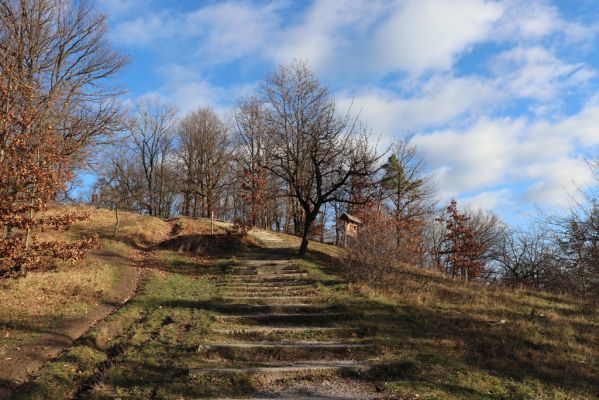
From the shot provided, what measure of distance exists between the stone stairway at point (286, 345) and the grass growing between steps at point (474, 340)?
17.9 inches

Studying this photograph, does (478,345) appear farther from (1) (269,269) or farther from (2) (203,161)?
(2) (203,161)

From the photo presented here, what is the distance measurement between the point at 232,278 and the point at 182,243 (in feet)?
28.3

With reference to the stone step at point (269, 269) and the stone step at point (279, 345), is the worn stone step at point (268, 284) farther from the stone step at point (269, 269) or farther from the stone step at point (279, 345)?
the stone step at point (279, 345)

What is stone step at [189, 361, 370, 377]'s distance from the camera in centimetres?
630

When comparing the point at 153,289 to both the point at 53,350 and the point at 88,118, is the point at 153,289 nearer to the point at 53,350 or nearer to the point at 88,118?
the point at 53,350

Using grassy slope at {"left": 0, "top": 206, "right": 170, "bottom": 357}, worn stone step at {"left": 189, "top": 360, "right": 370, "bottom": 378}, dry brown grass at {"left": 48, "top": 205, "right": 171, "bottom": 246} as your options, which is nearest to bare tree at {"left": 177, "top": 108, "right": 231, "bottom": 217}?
dry brown grass at {"left": 48, "top": 205, "right": 171, "bottom": 246}

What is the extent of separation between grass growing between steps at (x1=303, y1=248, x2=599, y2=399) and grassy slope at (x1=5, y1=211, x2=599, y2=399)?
0.02 m

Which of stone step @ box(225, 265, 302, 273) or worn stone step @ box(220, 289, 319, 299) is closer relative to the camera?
worn stone step @ box(220, 289, 319, 299)

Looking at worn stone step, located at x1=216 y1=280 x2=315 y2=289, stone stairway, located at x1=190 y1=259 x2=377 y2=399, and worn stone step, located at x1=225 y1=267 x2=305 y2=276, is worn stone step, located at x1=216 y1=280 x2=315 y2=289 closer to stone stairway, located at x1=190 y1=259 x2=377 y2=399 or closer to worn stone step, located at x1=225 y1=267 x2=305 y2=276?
stone stairway, located at x1=190 y1=259 x2=377 y2=399

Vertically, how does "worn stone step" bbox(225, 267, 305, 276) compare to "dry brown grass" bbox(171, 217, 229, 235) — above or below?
below

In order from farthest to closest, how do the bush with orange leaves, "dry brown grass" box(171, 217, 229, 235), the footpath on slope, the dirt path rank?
1. "dry brown grass" box(171, 217, 229, 235)
2. the bush with orange leaves
3. the dirt path
4. the footpath on slope

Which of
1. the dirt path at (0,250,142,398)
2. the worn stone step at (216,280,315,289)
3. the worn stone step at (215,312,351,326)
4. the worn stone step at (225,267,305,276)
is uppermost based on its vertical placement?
the worn stone step at (225,267,305,276)

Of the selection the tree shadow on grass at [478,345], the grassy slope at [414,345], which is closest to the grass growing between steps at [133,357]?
the grassy slope at [414,345]

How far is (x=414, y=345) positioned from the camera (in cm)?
793
